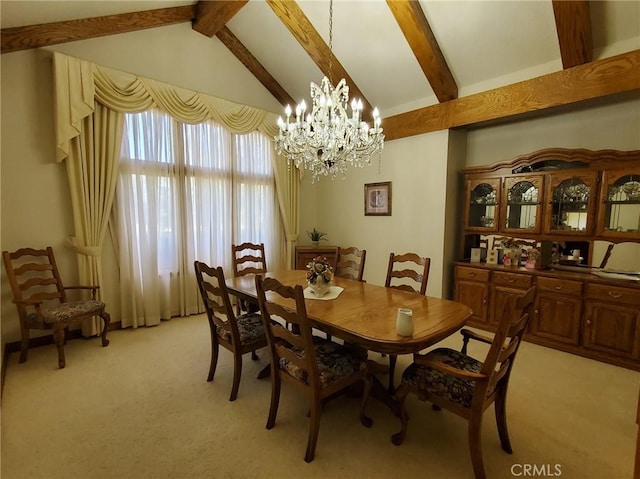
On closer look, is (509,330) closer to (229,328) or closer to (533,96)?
(229,328)

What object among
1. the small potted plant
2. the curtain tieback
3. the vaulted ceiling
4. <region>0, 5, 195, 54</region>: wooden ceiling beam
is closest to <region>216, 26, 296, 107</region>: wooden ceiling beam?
the vaulted ceiling

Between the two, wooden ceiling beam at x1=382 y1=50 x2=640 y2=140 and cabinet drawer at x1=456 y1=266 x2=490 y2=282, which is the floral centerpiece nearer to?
cabinet drawer at x1=456 y1=266 x2=490 y2=282

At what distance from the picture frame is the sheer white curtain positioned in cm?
153

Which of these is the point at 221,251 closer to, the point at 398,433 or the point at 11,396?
the point at 11,396

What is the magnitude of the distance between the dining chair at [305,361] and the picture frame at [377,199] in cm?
268

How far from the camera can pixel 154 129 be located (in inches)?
140

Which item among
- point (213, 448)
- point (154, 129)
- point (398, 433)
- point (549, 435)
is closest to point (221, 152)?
point (154, 129)

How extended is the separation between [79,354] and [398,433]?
2.95 meters

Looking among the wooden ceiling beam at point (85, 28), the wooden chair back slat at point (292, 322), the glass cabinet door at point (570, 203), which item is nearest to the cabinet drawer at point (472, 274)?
the glass cabinet door at point (570, 203)

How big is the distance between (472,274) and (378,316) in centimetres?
218

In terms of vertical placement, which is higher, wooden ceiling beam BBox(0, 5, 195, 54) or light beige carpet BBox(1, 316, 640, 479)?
wooden ceiling beam BBox(0, 5, 195, 54)

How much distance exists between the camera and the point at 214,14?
349 cm

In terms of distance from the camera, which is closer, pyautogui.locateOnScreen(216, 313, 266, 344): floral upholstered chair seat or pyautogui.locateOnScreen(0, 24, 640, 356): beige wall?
pyautogui.locateOnScreen(216, 313, 266, 344): floral upholstered chair seat

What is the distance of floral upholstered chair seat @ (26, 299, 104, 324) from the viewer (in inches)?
104
